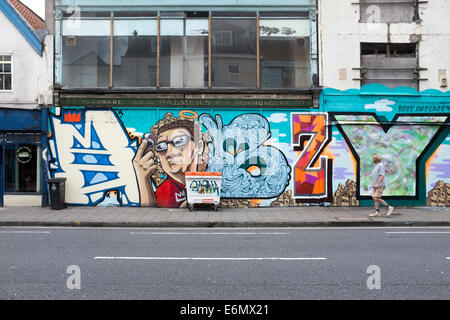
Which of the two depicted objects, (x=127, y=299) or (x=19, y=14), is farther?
(x=19, y=14)

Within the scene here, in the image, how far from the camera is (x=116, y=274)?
6582mm

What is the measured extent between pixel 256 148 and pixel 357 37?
17.7 feet

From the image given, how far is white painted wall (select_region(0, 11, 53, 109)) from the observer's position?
52.4 ft

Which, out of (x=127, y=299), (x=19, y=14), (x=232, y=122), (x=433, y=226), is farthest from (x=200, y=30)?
(x=127, y=299)

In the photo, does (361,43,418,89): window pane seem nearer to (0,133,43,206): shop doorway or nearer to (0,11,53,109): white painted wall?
(0,11,53,109): white painted wall

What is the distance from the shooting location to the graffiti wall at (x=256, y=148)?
1580 cm

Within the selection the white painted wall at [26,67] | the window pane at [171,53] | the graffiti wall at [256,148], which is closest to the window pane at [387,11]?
the graffiti wall at [256,148]

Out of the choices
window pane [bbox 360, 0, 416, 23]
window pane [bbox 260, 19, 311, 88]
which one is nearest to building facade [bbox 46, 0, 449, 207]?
window pane [bbox 260, 19, 311, 88]

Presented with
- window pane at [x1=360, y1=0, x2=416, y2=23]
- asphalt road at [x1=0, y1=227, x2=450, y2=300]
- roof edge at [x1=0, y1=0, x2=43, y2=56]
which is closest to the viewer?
asphalt road at [x1=0, y1=227, x2=450, y2=300]

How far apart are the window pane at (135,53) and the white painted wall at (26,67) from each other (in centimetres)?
241

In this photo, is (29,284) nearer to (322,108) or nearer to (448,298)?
(448,298)

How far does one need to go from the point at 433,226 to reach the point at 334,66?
6.62m

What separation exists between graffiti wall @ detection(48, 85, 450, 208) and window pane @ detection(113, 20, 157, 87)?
1.10 meters

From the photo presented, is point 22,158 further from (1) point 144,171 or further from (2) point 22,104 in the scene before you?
(1) point 144,171
